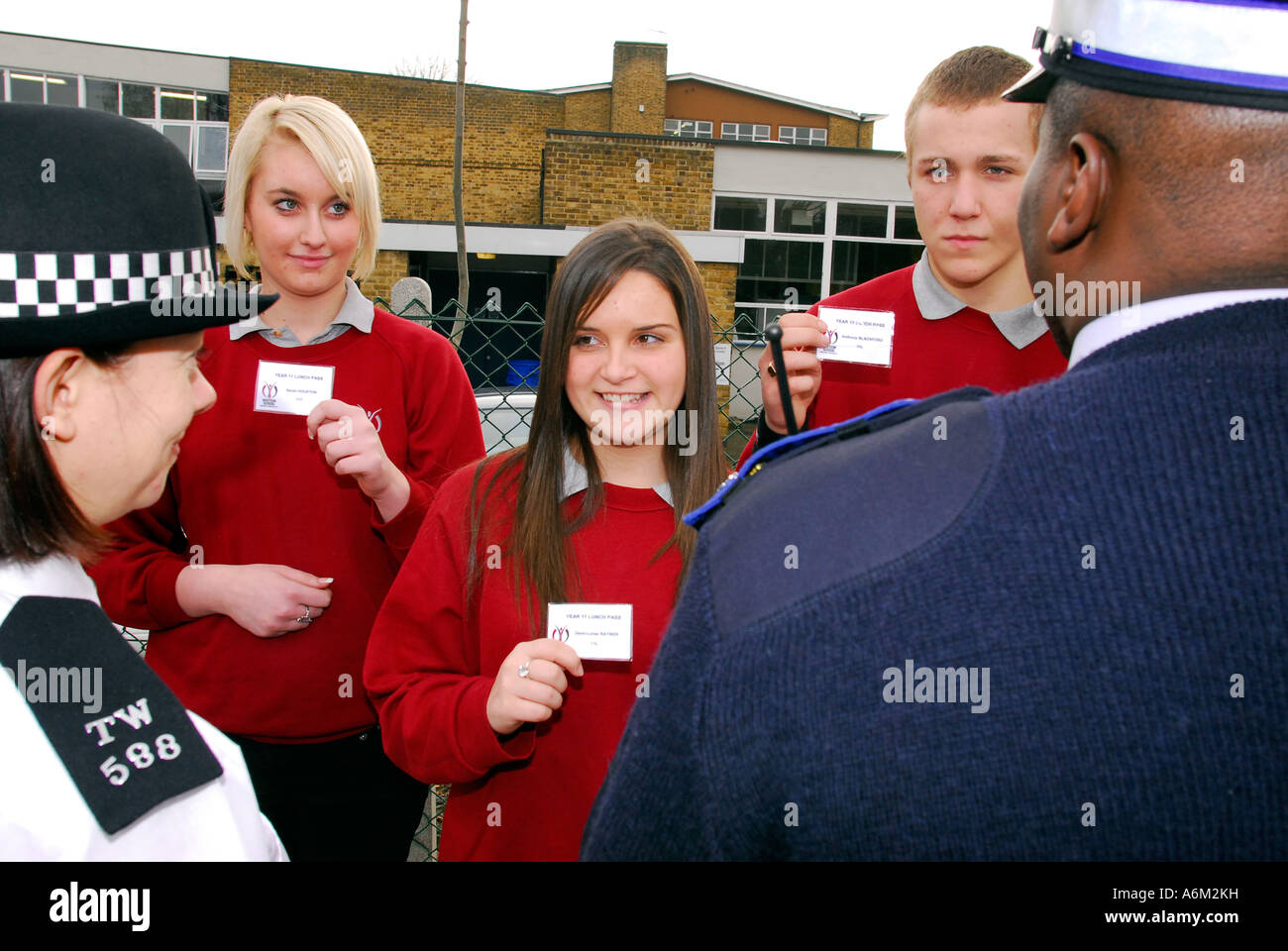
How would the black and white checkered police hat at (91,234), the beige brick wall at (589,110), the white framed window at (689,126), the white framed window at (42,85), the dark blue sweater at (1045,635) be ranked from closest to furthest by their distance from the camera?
the dark blue sweater at (1045,635)
the black and white checkered police hat at (91,234)
the white framed window at (42,85)
the beige brick wall at (589,110)
the white framed window at (689,126)

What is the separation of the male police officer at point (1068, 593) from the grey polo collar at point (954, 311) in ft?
4.97

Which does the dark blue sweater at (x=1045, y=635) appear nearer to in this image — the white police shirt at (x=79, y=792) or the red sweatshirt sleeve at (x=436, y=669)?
the white police shirt at (x=79, y=792)

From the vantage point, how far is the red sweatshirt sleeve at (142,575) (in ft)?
7.12

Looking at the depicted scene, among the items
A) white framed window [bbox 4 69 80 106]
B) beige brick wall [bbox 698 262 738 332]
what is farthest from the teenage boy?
white framed window [bbox 4 69 80 106]

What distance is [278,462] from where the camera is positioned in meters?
2.28

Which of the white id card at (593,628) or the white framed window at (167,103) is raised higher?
the white framed window at (167,103)

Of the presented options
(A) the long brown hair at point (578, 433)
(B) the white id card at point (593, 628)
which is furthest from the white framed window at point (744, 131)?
(B) the white id card at point (593, 628)

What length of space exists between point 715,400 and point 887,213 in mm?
22326

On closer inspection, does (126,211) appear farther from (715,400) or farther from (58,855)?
(715,400)

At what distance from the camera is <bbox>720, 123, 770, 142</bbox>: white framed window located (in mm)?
34688

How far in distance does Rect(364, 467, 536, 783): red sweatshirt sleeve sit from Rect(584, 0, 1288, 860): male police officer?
0.96 m

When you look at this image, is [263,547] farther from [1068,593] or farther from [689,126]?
[689,126]

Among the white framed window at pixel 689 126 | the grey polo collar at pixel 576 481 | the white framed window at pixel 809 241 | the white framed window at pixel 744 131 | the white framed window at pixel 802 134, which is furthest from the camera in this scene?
Answer: the white framed window at pixel 802 134
